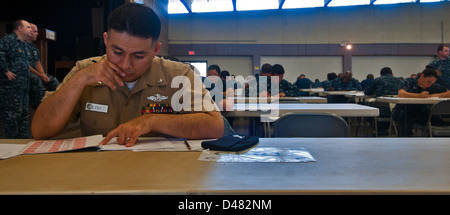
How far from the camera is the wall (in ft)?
46.1

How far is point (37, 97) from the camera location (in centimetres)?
470

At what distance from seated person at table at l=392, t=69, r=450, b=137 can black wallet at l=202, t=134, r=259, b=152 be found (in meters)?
3.96

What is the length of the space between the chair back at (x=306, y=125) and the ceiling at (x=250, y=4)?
12.0 metres

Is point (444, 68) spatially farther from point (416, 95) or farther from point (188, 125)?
point (188, 125)

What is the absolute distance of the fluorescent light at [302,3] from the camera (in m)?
13.8

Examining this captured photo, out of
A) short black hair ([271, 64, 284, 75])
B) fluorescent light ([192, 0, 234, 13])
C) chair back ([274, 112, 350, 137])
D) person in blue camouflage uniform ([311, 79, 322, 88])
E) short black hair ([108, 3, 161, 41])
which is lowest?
chair back ([274, 112, 350, 137])

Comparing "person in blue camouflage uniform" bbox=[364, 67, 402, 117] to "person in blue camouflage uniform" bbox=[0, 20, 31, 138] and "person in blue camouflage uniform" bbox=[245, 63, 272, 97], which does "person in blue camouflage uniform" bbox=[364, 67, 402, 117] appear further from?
"person in blue camouflage uniform" bbox=[0, 20, 31, 138]

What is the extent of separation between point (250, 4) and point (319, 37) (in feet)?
10.6

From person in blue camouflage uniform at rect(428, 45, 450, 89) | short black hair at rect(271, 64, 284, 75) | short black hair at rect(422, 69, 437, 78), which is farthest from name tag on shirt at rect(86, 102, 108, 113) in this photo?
person in blue camouflage uniform at rect(428, 45, 450, 89)

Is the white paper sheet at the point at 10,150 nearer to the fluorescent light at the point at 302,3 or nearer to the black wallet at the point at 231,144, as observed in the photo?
the black wallet at the point at 231,144

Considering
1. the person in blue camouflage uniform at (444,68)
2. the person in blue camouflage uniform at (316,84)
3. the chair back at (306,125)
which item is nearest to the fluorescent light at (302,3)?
the person in blue camouflage uniform at (316,84)

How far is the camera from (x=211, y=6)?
14070 millimetres

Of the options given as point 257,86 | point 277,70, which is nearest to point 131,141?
point 257,86
